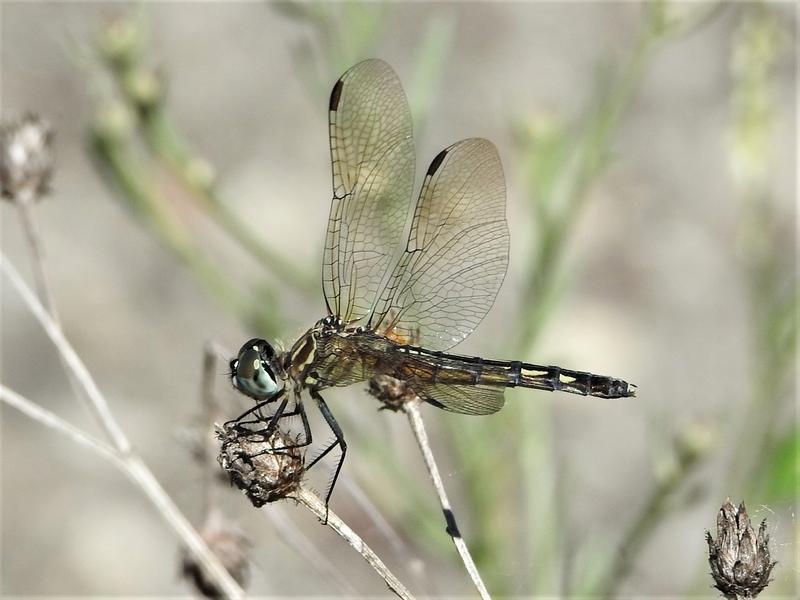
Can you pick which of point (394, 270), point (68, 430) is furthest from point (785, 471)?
point (68, 430)

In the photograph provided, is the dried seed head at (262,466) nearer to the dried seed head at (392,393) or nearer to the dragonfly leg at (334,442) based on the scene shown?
the dragonfly leg at (334,442)

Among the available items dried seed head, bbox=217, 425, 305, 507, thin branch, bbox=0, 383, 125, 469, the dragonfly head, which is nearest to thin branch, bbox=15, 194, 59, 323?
thin branch, bbox=0, 383, 125, 469

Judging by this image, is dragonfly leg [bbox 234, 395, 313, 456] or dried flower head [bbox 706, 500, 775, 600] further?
dragonfly leg [bbox 234, 395, 313, 456]

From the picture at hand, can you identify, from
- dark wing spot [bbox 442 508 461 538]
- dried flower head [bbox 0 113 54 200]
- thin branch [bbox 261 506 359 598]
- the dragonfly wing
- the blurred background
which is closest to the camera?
dark wing spot [bbox 442 508 461 538]

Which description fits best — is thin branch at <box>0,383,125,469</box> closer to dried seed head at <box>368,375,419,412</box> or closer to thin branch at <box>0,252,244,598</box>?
thin branch at <box>0,252,244,598</box>

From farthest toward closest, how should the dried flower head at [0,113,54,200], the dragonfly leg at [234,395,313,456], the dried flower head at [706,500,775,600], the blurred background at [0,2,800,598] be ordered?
the blurred background at [0,2,800,598] < the dried flower head at [0,113,54,200] < the dragonfly leg at [234,395,313,456] < the dried flower head at [706,500,775,600]

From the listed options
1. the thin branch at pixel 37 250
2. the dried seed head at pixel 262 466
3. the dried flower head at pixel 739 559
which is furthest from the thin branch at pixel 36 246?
the dried flower head at pixel 739 559

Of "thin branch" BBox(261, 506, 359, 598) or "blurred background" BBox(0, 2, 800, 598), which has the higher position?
"blurred background" BBox(0, 2, 800, 598)
